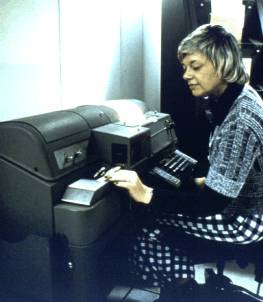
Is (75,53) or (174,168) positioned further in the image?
(75,53)

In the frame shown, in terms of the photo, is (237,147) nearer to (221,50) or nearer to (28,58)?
(221,50)

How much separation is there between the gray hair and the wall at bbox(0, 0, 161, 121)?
777mm

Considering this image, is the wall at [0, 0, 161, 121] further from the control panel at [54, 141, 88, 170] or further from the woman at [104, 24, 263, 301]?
the woman at [104, 24, 263, 301]

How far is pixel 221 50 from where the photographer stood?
56.0 inches

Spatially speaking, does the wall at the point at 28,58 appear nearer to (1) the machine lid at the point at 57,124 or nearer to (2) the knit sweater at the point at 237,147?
(1) the machine lid at the point at 57,124

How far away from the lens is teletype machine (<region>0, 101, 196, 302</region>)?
1291mm

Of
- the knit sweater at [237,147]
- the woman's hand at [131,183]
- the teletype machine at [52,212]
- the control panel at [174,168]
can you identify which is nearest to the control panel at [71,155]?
the teletype machine at [52,212]

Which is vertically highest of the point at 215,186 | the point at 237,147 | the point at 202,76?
the point at 202,76

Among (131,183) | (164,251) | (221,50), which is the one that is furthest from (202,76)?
(164,251)

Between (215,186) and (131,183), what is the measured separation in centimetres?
30

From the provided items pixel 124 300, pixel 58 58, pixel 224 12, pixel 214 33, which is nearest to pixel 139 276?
pixel 124 300

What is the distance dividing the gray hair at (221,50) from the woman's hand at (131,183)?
50cm

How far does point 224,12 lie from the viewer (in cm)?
230

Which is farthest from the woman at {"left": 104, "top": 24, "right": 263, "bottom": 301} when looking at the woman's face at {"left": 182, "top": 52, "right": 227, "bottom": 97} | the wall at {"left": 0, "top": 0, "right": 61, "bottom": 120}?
the wall at {"left": 0, "top": 0, "right": 61, "bottom": 120}
